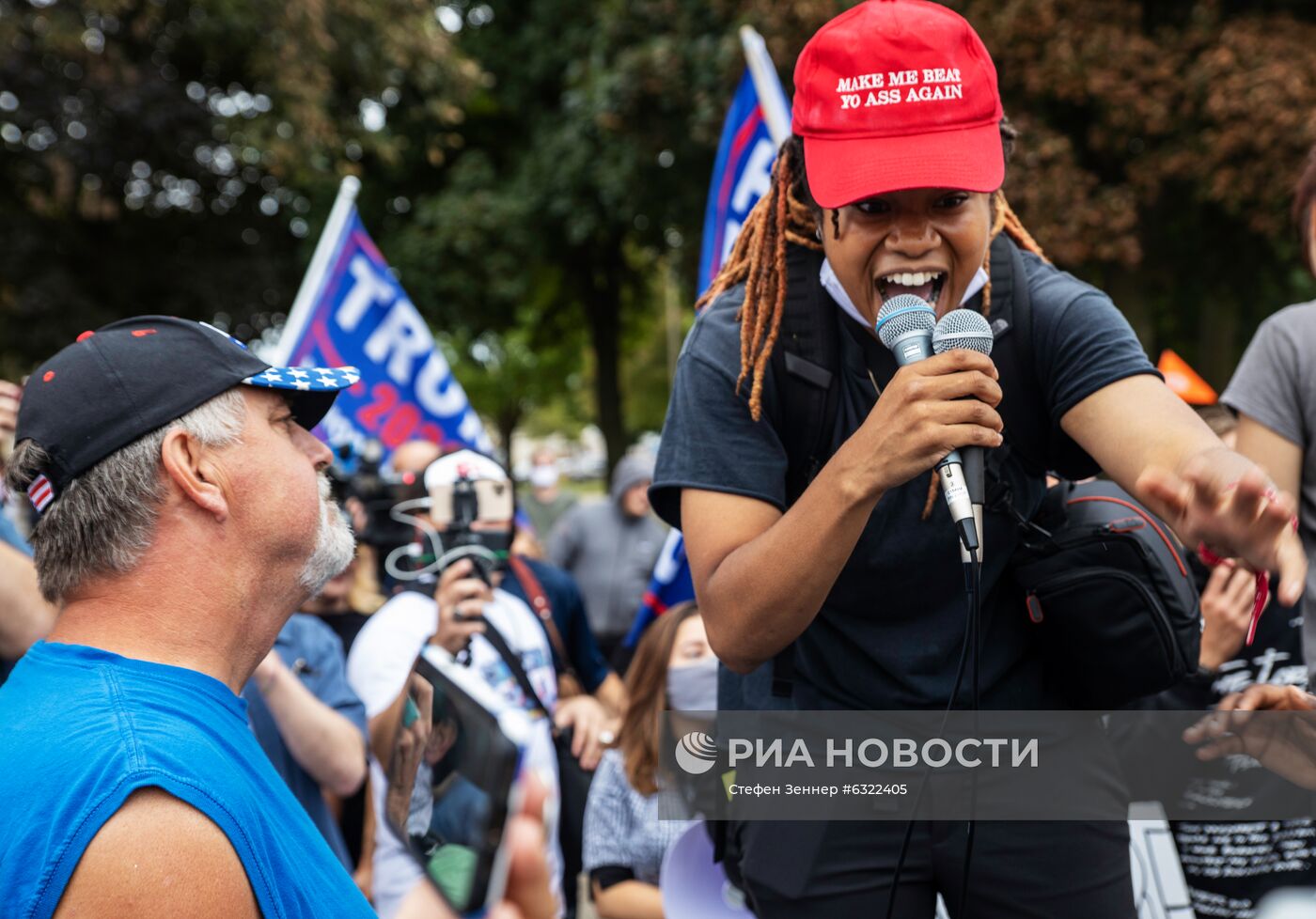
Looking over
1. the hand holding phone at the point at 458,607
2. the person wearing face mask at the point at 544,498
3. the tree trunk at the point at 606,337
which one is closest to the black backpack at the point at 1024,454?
the hand holding phone at the point at 458,607

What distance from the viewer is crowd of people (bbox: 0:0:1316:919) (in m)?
1.51

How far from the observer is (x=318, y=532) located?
1934mm

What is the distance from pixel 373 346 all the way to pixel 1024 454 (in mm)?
4767

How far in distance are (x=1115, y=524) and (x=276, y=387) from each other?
140 centimetres

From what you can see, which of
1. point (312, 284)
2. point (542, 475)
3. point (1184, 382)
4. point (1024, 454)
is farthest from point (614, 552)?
point (1024, 454)

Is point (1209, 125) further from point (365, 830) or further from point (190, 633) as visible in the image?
point (190, 633)

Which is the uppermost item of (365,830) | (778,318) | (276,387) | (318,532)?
(778,318)

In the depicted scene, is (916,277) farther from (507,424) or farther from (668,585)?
(507,424)

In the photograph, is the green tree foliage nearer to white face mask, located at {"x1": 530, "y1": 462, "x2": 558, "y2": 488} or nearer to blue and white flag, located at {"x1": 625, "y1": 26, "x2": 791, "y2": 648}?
white face mask, located at {"x1": 530, "y1": 462, "x2": 558, "y2": 488}

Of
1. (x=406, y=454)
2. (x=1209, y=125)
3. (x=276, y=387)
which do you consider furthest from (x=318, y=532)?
(x=1209, y=125)

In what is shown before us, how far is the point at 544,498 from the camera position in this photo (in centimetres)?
1316

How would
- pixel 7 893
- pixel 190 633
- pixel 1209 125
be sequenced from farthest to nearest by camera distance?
pixel 1209 125 → pixel 190 633 → pixel 7 893

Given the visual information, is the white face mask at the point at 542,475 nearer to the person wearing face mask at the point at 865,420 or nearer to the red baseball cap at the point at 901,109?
the person wearing face mask at the point at 865,420

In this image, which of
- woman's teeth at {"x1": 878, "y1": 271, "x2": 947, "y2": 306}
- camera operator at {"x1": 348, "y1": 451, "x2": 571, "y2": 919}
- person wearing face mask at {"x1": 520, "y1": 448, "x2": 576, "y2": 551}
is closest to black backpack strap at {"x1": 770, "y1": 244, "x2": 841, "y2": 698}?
woman's teeth at {"x1": 878, "y1": 271, "x2": 947, "y2": 306}
